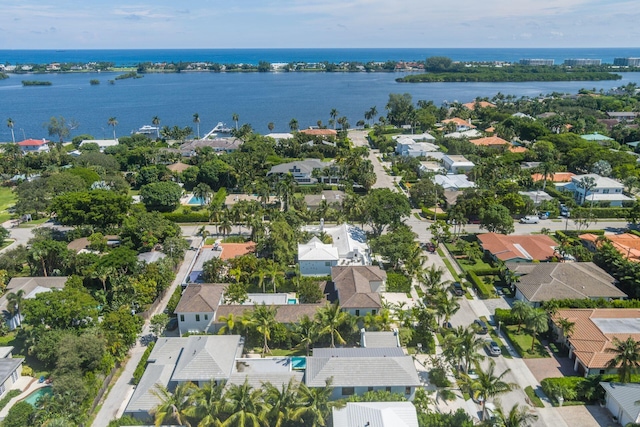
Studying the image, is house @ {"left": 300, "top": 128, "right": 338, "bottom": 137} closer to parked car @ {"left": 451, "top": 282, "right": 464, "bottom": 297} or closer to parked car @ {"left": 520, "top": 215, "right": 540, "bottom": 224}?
parked car @ {"left": 520, "top": 215, "right": 540, "bottom": 224}

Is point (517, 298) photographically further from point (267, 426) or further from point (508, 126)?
point (508, 126)

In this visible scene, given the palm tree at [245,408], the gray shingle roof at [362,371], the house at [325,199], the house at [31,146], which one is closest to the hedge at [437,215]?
the house at [325,199]

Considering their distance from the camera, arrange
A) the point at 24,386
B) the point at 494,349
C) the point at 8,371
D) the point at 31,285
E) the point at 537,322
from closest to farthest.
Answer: the point at 8,371 → the point at 24,386 → the point at 537,322 → the point at 494,349 → the point at 31,285

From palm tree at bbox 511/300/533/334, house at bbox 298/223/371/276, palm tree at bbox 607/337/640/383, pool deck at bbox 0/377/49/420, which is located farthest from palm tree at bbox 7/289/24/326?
palm tree at bbox 607/337/640/383

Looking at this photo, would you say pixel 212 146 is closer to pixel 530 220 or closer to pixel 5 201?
pixel 5 201

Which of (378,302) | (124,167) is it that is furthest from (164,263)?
(124,167)

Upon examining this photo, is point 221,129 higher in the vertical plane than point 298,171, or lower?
higher

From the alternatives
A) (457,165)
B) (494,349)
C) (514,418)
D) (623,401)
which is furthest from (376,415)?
(457,165)
